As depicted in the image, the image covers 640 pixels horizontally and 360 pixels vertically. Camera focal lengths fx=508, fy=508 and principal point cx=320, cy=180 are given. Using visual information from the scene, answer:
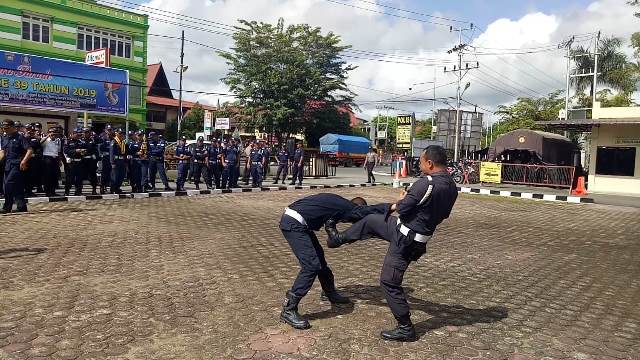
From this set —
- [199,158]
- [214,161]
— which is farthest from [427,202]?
[214,161]

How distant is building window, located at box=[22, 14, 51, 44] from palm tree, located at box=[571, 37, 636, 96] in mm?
37308

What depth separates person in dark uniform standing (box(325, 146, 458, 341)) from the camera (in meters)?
4.18

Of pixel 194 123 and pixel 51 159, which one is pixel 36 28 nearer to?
pixel 194 123

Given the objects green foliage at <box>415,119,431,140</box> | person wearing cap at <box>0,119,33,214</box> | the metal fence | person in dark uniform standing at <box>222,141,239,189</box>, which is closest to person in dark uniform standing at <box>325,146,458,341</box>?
person wearing cap at <box>0,119,33,214</box>

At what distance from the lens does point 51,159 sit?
1262 centimetres

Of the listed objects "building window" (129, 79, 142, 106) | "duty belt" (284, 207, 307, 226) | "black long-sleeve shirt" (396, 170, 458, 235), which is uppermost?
"building window" (129, 79, 142, 106)

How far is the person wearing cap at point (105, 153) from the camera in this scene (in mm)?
13602

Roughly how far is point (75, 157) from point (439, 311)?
11.0 metres

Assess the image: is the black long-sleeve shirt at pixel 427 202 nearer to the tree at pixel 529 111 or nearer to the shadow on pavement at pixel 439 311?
the shadow on pavement at pixel 439 311

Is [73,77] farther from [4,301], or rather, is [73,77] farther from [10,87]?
[4,301]

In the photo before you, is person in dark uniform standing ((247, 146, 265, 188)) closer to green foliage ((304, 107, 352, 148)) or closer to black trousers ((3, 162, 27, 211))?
black trousers ((3, 162, 27, 211))

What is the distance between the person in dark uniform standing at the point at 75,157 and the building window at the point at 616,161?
22576 mm

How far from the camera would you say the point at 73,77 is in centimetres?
2091

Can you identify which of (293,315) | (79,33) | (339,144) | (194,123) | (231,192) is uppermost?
(79,33)
